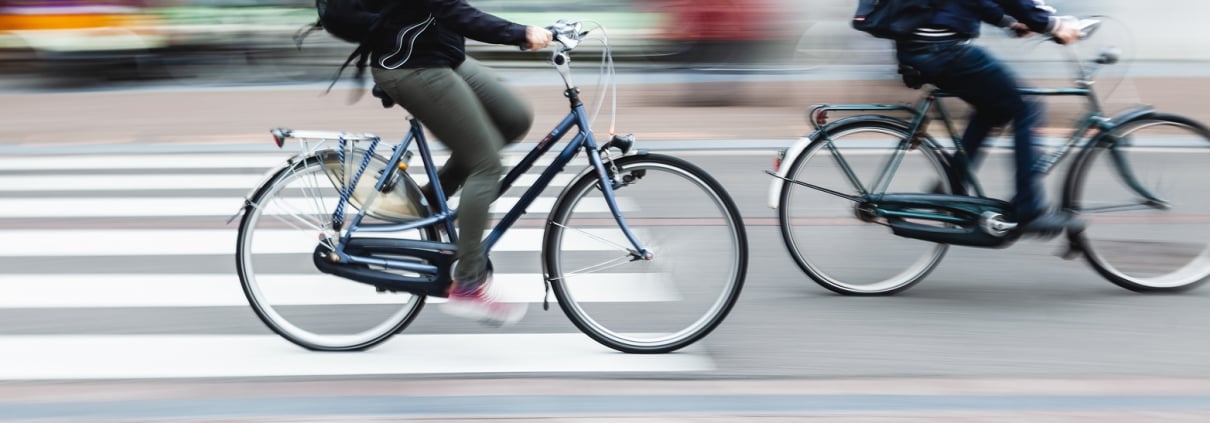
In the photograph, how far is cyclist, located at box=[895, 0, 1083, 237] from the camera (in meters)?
4.93

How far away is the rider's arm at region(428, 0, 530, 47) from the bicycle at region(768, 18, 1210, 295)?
166cm

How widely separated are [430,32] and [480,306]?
39.0 inches

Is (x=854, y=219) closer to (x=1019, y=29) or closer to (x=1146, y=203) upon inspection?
(x=1019, y=29)

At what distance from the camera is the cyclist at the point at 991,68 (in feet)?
16.2

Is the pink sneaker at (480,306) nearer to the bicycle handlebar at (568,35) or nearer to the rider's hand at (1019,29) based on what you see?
the bicycle handlebar at (568,35)

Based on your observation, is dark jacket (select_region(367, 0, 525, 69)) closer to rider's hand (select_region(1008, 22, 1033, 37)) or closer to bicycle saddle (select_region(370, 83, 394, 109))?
bicycle saddle (select_region(370, 83, 394, 109))

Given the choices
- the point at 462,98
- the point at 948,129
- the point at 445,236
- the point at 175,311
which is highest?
the point at 462,98

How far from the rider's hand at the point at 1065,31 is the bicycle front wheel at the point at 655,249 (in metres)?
1.62

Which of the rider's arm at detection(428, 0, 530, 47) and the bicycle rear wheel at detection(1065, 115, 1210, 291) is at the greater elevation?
the rider's arm at detection(428, 0, 530, 47)

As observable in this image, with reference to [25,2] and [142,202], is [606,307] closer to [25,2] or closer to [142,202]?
[142,202]

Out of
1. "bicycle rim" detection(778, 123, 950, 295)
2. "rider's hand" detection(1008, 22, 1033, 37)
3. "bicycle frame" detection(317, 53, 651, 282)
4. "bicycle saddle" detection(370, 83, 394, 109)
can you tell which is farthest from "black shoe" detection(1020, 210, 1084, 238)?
"bicycle saddle" detection(370, 83, 394, 109)

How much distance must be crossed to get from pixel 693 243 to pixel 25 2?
43.8ft

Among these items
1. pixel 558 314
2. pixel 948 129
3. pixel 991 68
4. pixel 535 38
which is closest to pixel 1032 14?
pixel 991 68

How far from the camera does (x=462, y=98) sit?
13.7ft
